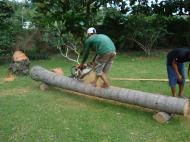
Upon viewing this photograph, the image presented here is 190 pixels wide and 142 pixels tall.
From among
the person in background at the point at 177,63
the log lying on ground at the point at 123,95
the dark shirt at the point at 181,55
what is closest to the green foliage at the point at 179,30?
the log lying on ground at the point at 123,95

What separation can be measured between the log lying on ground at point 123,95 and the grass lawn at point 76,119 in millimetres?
271

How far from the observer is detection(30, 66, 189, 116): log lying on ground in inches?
289

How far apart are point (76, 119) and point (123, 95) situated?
48.2 inches

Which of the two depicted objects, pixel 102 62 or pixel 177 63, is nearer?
pixel 177 63

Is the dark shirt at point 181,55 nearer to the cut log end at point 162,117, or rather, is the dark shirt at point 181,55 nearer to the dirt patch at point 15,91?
the cut log end at point 162,117

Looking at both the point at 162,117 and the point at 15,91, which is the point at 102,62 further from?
the point at 15,91

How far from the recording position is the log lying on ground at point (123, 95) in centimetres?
734

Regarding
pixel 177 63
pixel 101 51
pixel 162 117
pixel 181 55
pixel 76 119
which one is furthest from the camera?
pixel 101 51

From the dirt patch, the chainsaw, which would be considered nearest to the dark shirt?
the chainsaw

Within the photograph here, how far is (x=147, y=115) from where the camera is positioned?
7.93 metres

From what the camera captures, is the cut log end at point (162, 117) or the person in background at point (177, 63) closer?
the cut log end at point (162, 117)

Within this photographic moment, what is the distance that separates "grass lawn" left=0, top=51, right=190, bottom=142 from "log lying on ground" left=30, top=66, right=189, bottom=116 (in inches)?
10.7

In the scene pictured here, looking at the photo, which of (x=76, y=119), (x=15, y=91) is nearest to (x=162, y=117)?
(x=76, y=119)

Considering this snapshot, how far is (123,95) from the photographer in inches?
322
